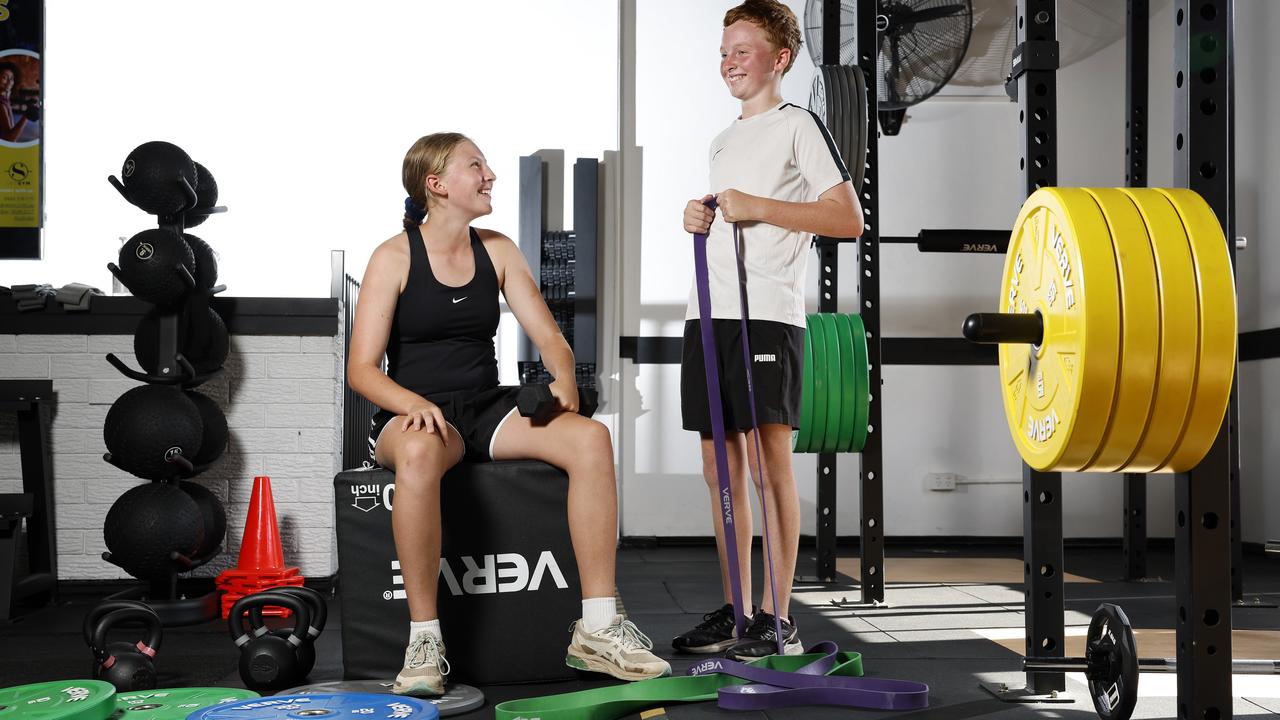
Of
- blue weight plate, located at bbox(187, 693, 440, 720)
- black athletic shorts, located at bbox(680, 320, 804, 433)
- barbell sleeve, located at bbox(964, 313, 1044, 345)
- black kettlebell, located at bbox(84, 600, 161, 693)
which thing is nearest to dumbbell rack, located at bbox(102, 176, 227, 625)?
black kettlebell, located at bbox(84, 600, 161, 693)

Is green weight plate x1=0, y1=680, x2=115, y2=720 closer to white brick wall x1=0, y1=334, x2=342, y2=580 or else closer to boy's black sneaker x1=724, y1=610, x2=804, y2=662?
boy's black sneaker x1=724, y1=610, x2=804, y2=662

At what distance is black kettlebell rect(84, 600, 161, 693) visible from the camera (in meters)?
2.12

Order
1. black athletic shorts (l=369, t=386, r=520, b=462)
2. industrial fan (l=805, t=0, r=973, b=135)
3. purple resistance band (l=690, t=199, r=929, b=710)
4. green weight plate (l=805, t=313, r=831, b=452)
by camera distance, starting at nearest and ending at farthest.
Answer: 1. purple resistance band (l=690, t=199, r=929, b=710)
2. black athletic shorts (l=369, t=386, r=520, b=462)
3. green weight plate (l=805, t=313, r=831, b=452)
4. industrial fan (l=805, t=0, r=973, b=135)

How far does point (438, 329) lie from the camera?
2.39m

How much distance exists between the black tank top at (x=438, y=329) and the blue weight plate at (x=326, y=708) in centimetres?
70

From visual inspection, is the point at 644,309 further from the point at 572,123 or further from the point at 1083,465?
the point at 1083,465

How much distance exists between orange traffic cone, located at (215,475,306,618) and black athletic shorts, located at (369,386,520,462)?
1.18m

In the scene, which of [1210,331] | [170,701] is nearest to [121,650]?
[170,701]

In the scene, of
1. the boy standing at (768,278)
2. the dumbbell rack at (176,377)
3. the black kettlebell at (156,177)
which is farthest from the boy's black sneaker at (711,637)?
the black kettlebell at (156,177)

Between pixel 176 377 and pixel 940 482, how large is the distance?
11.4ft

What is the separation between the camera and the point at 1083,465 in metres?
1.68

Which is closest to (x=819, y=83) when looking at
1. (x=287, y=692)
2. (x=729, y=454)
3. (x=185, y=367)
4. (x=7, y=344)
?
(x=729, y=454)

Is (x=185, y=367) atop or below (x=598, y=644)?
atop

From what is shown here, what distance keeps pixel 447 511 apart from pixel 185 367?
4.70 ft
